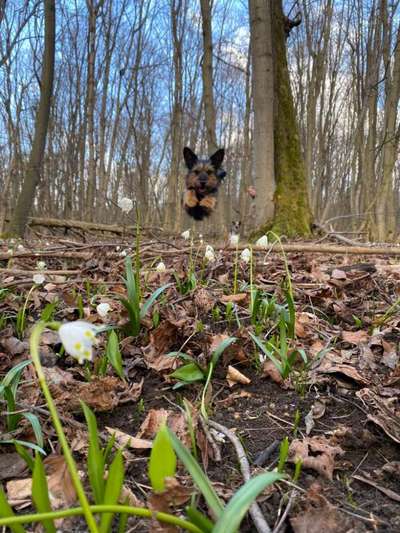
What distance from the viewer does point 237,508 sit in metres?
0.81

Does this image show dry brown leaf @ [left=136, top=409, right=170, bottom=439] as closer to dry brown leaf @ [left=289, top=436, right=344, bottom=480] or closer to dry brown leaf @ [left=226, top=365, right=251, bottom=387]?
dry brown leaf @ [left=226, top=365, right=251, bottom=387]

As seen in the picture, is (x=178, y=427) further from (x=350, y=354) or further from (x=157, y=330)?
(x=350, y=354)

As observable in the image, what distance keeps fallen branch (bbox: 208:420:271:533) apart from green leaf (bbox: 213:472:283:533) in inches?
7.8

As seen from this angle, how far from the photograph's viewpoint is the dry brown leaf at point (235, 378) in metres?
1.80

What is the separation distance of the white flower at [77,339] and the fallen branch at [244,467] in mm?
578

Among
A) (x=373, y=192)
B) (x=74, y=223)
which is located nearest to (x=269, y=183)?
(x=74, y=223)

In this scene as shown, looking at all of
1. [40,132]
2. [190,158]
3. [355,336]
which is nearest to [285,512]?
[355,336]

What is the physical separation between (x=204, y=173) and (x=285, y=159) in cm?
234

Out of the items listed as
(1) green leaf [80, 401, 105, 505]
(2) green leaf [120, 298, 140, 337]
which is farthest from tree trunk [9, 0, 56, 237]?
(1) green leaf [80, 401, 105, 505]

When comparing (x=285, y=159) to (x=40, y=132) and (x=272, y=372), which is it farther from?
(x=272, y=372)

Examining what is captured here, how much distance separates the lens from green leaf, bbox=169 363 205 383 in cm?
172

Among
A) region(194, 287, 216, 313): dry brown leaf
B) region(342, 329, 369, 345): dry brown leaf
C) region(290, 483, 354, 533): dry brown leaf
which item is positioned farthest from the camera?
region(194, 287, 216, 313): dry brown leaf

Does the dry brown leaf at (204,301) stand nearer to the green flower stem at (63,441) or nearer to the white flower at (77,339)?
the white flower at (77,339)

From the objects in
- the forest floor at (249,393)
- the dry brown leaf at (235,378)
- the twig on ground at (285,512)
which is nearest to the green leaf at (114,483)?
the forest floor at (249,393)
